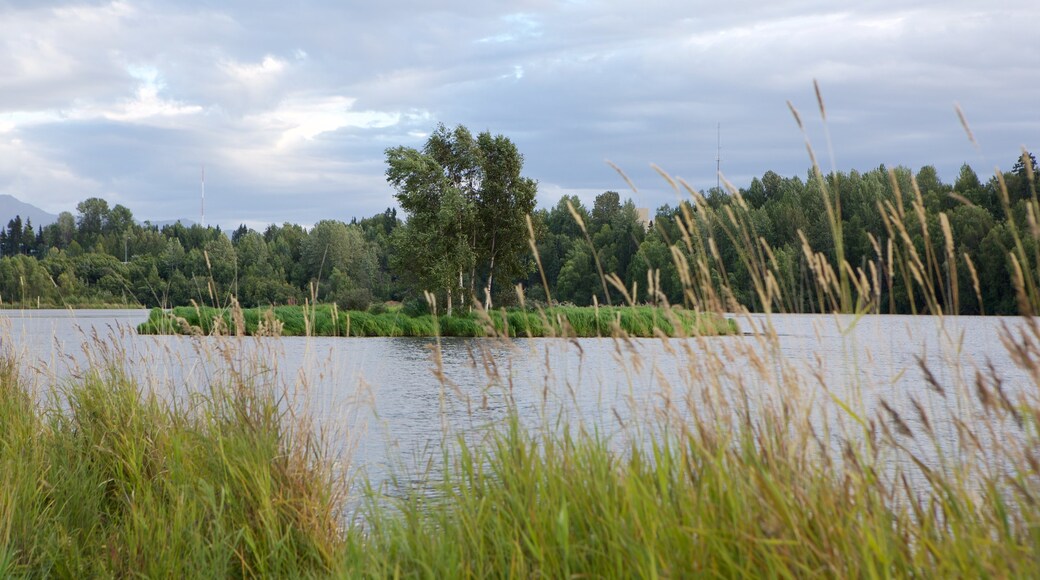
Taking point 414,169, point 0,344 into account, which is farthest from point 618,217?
point 0,344

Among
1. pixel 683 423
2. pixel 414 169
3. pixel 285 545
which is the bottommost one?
pixel 285 545

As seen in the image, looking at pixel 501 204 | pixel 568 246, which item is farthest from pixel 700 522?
pixel 568 246

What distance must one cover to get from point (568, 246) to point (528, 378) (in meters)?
100.0

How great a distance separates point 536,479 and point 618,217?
102585 mm

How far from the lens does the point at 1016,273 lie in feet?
8.30

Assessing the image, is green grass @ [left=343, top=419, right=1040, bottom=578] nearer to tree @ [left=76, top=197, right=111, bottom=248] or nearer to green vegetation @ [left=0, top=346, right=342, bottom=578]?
green vegetation @ [left=0, top=346, right=342, bottom=578]

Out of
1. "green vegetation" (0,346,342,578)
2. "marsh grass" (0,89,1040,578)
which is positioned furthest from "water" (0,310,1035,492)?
"green vegetation" (0,346,342,578)

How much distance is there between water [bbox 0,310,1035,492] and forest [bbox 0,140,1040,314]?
29 cm

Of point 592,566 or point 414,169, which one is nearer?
point 592,566

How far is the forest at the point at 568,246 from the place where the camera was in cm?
368

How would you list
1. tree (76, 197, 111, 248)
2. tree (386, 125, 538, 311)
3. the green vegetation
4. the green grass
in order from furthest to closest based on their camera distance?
1. tree (76, 197, 111, 248)
2. tree (386, 125, 538, 311)
3. the green vegetation
4. the green grass

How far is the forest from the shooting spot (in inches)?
145

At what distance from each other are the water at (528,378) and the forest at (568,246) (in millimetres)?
288

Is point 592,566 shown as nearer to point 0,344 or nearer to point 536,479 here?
point 536,479
